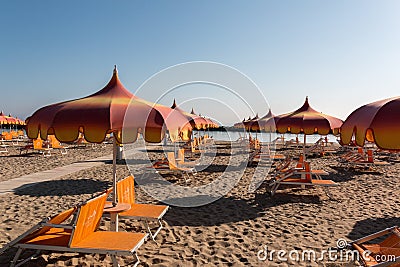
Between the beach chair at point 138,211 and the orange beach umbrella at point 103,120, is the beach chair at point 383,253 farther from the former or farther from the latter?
the beach chair at point 138,211

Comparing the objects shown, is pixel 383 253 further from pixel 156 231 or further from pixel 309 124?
pixel 309 124

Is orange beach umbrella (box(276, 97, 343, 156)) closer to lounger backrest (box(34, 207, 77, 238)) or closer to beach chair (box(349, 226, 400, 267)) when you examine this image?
beach chair (box(349, 226, 400, 267))

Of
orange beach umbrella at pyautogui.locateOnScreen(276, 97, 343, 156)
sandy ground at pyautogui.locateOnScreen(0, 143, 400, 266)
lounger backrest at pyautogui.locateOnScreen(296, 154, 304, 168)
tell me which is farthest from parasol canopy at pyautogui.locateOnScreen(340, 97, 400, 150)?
lounger backrest at pyautogui.locateOnScreen(296, 154, 304, 168)

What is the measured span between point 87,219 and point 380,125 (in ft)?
11.0

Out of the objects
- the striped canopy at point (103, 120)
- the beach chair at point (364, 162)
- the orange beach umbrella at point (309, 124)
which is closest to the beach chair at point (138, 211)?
the striped canopy at point (103, 120)

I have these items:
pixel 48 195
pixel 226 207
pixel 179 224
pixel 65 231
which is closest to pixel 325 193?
pixel 226 207

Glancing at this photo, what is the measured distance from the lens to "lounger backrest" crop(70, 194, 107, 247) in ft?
10.8

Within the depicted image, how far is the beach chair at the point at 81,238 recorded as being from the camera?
323 centimetres

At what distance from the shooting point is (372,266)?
9.64 ft

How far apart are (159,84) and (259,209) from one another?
3.37 m

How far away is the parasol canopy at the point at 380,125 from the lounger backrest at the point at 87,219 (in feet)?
10.2

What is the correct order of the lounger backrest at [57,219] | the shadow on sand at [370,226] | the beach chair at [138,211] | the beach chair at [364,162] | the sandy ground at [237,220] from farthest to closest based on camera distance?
the beach chair at [364,162] < the shadow on sand at [370,226] < the beach chair at [138,211] < the sandy ground at [237,220] < the lounger backrest at [57,219]

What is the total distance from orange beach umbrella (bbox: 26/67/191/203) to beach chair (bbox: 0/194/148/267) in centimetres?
84

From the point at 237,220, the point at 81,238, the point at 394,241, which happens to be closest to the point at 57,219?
the point at 81,238
